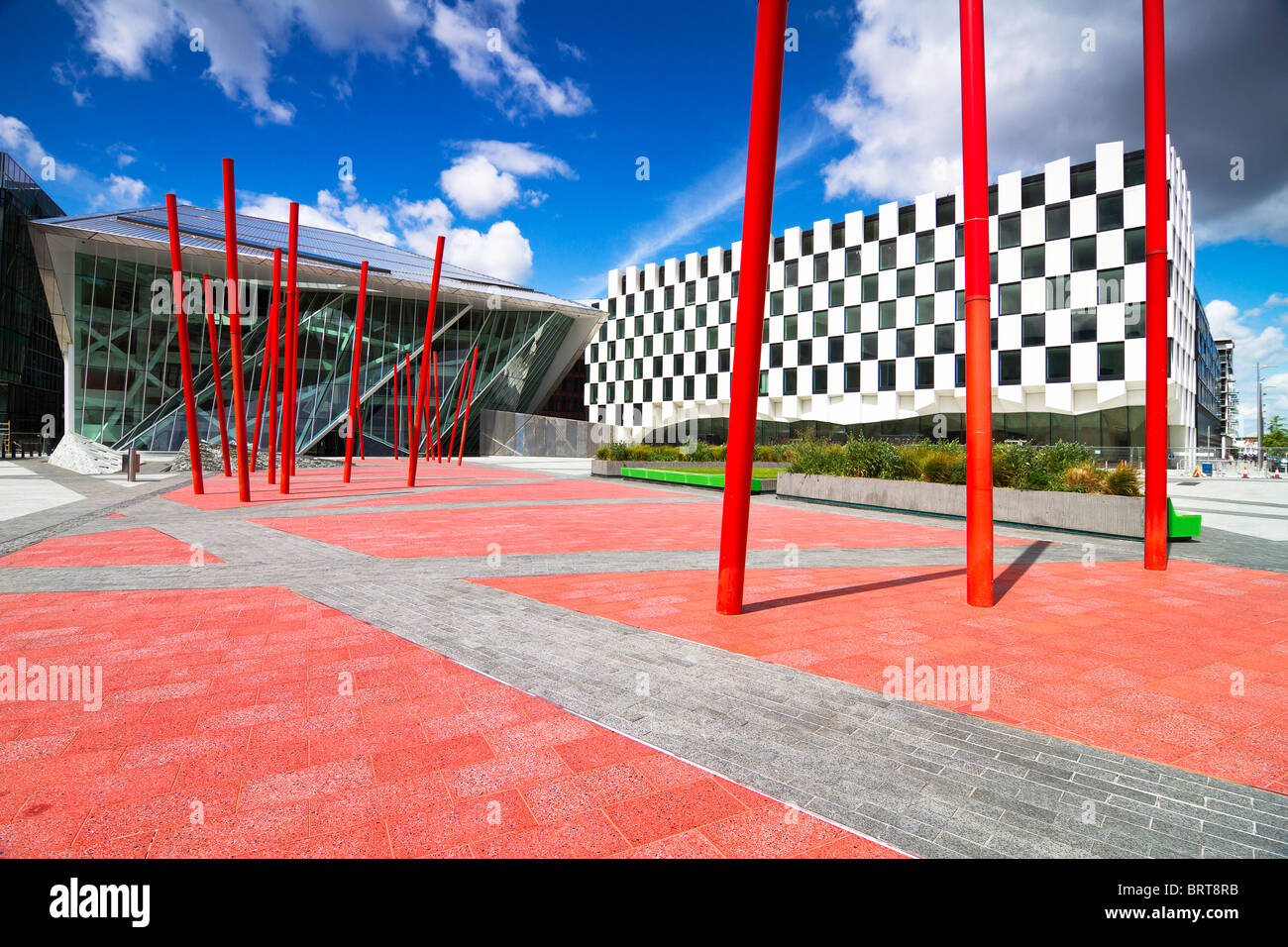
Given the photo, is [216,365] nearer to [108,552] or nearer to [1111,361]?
[108,552]

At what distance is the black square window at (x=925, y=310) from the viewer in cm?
Result: 4028

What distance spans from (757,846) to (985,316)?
5548 mm

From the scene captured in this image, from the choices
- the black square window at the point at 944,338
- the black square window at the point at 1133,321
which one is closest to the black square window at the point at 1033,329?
the black square window at the point at 1133,321

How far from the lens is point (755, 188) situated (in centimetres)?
599

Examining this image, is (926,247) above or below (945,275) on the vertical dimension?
above

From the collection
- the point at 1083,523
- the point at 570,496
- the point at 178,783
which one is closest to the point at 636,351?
the point at 570,496

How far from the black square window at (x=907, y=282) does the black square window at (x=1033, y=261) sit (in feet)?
19.9

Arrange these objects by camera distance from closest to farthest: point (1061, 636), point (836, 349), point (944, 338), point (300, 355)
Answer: point (1061, 636) < point (944, 338) < point (300, 355) < point (836, 349)

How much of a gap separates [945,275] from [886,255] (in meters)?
4.22

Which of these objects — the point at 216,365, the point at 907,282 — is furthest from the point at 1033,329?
the point at 216,365

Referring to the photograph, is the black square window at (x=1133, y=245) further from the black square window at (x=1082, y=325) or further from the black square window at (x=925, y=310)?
the black square window at (x=925, y=310)

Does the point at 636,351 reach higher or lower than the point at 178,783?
higher

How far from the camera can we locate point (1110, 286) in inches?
1315

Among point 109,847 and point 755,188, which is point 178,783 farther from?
point 755,188
